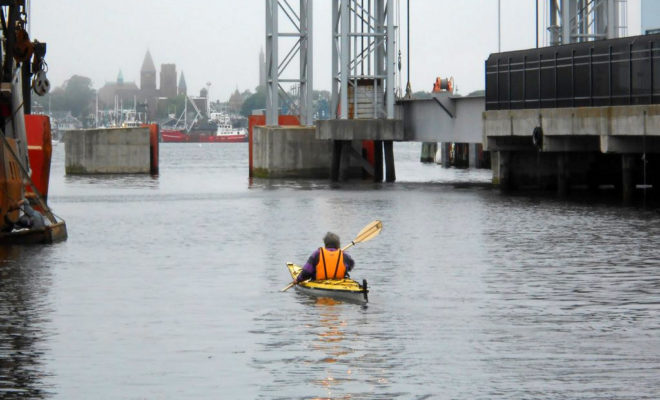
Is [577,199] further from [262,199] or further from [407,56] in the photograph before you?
[407,56]

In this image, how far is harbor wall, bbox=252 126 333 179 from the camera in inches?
3462

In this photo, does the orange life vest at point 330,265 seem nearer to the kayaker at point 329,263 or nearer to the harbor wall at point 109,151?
the kayaker at point 329,263

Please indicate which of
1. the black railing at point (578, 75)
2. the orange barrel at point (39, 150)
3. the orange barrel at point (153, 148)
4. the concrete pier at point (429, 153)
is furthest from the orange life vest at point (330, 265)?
the concrete pier at point (429, 153)

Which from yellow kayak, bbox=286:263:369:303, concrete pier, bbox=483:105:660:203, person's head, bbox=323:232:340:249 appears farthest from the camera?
concrete pier, bbox=483:105:660:203

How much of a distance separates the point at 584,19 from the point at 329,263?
195ft

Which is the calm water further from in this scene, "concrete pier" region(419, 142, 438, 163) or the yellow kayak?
"concrete pier" region(419, 142, 438, 163)

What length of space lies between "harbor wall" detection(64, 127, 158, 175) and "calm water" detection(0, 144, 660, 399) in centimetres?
5202

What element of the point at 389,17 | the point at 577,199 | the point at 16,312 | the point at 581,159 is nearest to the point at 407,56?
the point at 389,17

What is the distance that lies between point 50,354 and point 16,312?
490 centimetres

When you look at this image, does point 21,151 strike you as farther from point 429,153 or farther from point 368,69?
Answer: point 429,153

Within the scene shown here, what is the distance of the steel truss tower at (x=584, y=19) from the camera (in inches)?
3211

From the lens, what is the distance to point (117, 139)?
104875 millimetres

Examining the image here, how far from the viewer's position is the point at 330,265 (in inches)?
1145

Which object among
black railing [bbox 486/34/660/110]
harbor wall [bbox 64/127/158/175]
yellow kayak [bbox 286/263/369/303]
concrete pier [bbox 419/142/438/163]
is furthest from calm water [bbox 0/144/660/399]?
concrete pier [bbox 419/142/438/163]
